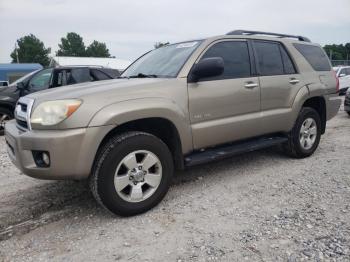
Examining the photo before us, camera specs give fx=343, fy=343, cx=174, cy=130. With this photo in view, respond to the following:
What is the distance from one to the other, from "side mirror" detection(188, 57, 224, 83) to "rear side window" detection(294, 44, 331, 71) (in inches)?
81.7

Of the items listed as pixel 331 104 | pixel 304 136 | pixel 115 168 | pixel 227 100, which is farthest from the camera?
pixel 331 104

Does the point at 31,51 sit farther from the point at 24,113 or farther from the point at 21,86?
the point at 24,113

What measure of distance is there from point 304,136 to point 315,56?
4.19 ft

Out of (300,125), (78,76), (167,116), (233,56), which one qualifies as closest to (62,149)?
(167,116)

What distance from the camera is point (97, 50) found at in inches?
3506

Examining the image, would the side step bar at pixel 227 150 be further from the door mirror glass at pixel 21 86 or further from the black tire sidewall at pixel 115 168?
the door mirror glass at pixel 21 86

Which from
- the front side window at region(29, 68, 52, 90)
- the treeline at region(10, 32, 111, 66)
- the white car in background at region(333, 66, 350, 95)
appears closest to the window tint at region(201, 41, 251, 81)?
the front side window at region(29, 68, 52, 90)

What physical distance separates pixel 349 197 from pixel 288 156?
5.44 ft

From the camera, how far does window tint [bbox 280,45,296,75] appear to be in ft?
15.5

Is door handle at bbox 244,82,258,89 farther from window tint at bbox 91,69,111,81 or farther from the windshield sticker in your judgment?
window tint at bbox 91,69,111,81

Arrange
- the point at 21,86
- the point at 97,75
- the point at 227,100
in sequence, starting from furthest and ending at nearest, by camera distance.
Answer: the point at 97,75
the point at 21,86
the point at 227,100

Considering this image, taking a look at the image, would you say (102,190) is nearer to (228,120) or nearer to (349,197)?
(228,120)

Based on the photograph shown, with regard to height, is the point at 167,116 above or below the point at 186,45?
below

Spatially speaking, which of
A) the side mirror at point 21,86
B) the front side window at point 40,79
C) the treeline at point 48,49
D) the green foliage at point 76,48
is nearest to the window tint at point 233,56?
the front side window at point 40,79
